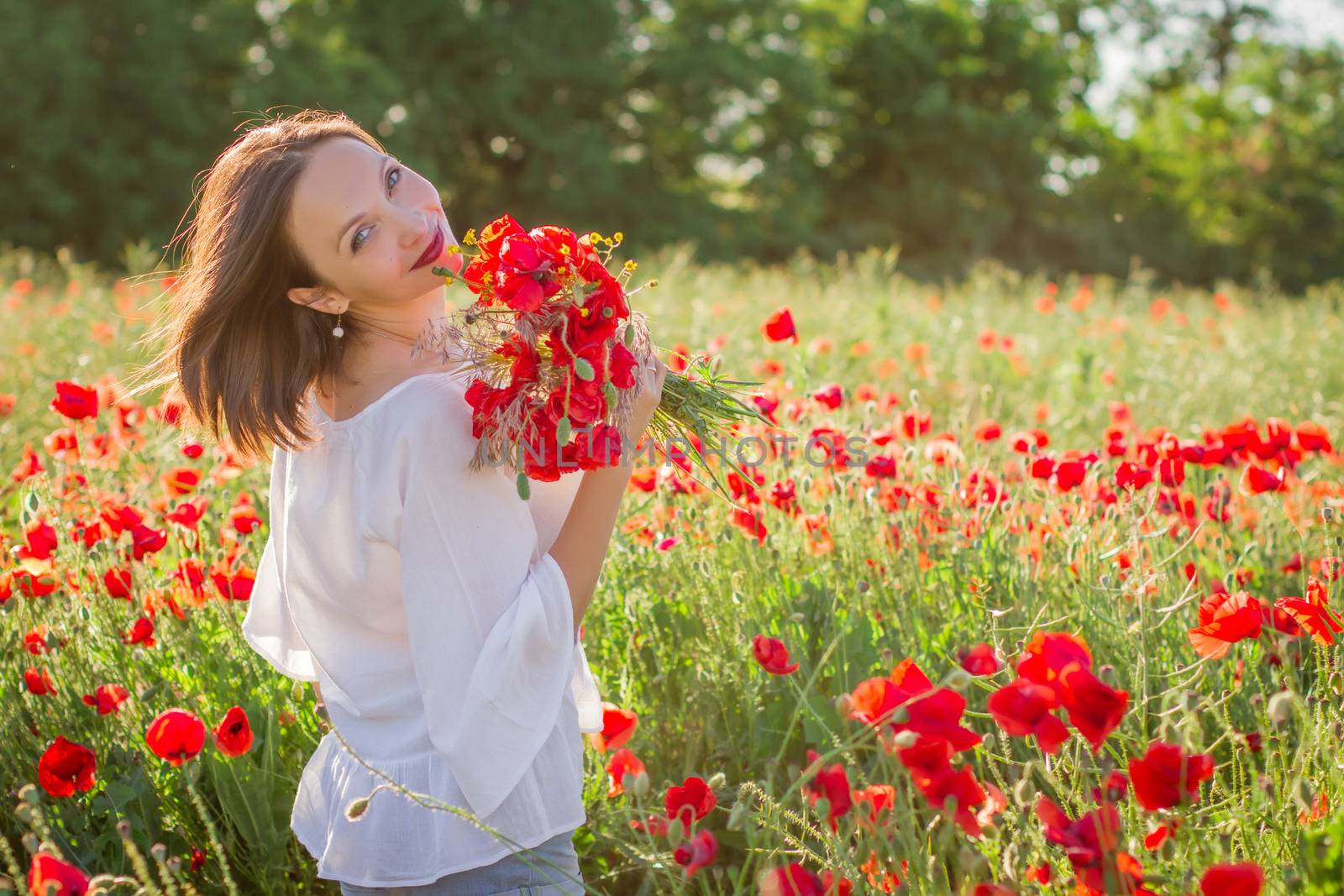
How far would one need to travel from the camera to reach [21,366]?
4.57 m

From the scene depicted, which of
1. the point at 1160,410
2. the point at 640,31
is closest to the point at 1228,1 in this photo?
the point at 640,31

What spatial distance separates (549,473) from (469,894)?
569 mm

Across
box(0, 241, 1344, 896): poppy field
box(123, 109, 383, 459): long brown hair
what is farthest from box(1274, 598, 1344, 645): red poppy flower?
box(123, 109, 383, 459): long brown hair

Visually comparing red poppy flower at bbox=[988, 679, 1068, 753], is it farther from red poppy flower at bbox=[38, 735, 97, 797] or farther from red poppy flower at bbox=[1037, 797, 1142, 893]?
red poppy flower at bbox=[38, 735, 97, 797]

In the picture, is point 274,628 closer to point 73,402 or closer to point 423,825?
point 423,825

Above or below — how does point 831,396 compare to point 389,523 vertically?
below

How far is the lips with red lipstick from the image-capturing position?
1.60m

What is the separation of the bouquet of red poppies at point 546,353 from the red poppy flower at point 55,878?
0.60 metres

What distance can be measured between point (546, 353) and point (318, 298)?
41 centimetres

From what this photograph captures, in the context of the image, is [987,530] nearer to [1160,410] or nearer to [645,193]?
[1160,410]

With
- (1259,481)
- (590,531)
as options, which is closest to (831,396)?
(1259,481)

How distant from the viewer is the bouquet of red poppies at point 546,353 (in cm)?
136

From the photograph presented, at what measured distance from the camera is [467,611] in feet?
4.75

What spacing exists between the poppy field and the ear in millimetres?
419
